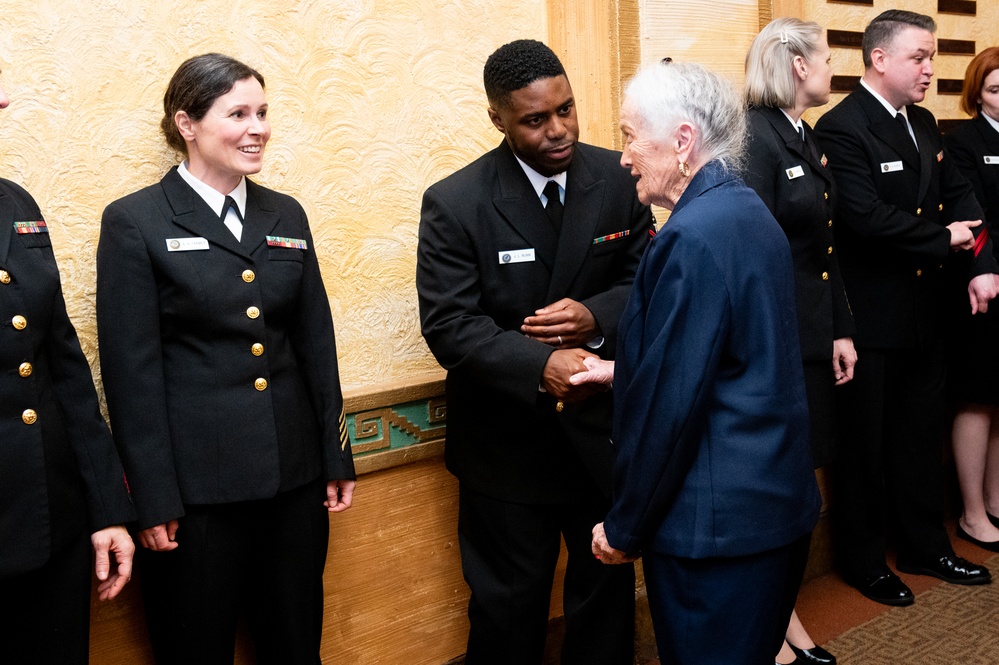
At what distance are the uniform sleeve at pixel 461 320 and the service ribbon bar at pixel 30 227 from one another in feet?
2.74

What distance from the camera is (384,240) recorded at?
264 cm

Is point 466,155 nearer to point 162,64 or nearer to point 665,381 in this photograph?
point 162,64

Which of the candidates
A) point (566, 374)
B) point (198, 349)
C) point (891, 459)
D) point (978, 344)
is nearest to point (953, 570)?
point (891, 459)

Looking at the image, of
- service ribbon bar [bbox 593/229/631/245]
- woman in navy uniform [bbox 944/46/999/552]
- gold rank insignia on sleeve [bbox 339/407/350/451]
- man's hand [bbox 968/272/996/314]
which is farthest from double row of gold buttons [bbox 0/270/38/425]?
woman in navy uniform [bbox 944/46/999/552]

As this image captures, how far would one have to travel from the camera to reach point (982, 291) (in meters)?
3.44

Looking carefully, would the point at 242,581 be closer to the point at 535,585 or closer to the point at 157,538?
the point at 157,538

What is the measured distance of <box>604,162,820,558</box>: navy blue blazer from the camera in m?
1.66

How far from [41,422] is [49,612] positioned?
0.35m

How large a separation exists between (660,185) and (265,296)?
89 cm

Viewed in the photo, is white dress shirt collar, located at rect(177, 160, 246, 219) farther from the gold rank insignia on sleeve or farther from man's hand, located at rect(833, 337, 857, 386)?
man's hand, located at rect(833, 337, 857, 386)

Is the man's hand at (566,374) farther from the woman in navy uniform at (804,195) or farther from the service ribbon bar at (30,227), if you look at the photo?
the service ribbon bar at (30,227)

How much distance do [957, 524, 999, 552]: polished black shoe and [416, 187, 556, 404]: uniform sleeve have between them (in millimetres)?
2613

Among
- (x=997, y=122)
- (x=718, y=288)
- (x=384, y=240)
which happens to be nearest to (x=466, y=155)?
(x=384, y=240)

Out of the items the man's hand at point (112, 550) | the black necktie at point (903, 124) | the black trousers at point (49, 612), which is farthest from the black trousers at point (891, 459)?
the black trousers at point (49, 612)
